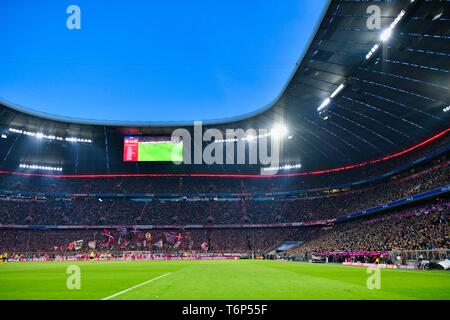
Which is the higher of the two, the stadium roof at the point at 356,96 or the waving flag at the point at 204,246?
the stadium roof at the point at 356,96

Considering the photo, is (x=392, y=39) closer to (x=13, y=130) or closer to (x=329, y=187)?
(x=329, y=187)

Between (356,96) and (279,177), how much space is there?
140 feet

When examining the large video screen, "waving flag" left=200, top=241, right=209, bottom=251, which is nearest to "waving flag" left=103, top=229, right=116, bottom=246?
the large video screen

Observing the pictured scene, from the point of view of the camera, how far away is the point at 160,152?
6188cm

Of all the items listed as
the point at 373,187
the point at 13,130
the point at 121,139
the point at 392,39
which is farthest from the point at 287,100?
the point at 13,130

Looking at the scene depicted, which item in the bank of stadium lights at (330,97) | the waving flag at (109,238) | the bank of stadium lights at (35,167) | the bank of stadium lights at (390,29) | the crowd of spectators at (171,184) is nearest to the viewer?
the bank of stadium lights at (390,29)

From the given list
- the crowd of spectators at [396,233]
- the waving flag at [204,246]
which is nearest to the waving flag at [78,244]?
the waving flag at [204,246]

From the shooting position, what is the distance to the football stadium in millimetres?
27844

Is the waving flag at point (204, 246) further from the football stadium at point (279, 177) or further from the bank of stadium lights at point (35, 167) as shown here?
the bank of stadium lights at point (35, 167)

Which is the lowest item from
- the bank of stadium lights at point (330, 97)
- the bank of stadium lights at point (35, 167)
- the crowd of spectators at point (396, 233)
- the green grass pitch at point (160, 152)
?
Result: the crowd of spectators at point (396, 233)

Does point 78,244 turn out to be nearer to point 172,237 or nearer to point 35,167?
point 172,237

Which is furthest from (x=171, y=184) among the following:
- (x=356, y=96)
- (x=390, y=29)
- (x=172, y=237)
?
(x=390, y=29)

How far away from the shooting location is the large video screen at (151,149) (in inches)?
2431

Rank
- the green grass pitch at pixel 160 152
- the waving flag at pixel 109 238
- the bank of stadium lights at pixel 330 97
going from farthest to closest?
the waving flag at pixel 109 238 → the green grass pitch at pixel 160 152 → the bank of stadium lights at pixel 330 97
